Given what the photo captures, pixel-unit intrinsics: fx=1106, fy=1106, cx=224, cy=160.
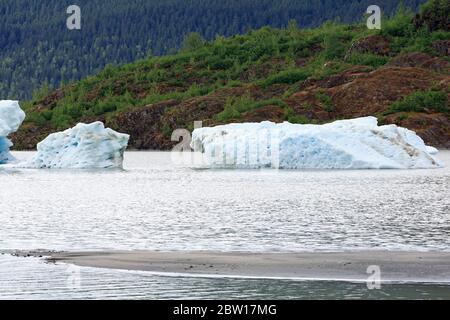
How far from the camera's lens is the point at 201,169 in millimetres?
73312

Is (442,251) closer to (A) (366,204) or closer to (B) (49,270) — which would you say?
(B) (49,270)

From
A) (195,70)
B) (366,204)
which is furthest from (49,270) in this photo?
(195,70)

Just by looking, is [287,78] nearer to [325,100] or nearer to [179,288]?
[325,100]

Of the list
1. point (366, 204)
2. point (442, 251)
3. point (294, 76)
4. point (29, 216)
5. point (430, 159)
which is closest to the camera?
point (442, 251)

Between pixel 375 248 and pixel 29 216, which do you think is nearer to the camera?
pixel 375 248

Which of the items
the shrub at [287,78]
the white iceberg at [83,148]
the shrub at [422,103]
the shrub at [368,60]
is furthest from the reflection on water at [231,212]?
the shrub at [287,78]

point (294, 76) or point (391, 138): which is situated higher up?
point (294, 76)

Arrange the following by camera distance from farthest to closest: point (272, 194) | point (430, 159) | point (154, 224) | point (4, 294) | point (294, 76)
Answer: point (294, 76)
point (430, 159)
point (272, 194)
point (154, 224)
point (4, 294)

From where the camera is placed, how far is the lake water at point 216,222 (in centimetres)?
1845

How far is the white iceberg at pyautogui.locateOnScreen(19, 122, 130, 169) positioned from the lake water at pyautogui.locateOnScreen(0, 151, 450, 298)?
682 cm

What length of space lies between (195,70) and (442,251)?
140 m

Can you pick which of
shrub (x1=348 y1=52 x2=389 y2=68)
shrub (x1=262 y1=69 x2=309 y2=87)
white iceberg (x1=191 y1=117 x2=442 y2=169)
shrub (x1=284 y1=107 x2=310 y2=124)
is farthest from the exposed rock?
white iceberg (x1=191 y1=117 x2=442 y2=169)

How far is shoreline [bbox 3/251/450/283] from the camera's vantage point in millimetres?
19453

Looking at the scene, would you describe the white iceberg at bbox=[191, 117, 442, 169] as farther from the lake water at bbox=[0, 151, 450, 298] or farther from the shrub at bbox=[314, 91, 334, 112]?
the shrub at bbox=[314, 91, 334, 112]
